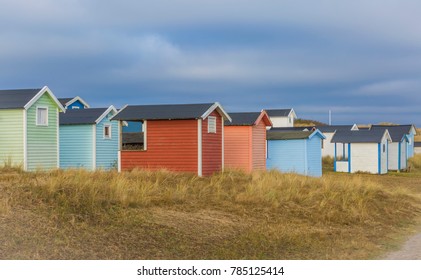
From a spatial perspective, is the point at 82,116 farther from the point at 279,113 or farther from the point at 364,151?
the point at 279,113

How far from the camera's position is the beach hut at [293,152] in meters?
34.7

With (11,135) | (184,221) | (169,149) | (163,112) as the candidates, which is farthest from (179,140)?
(184,221)

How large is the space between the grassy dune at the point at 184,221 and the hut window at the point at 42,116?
8185mm

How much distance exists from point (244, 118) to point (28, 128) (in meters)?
11.3

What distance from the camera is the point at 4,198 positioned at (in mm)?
12125

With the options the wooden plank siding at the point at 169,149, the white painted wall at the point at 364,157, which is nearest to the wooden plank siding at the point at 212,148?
the wooden plank siding at the point at 169,149

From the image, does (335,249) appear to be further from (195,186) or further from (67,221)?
(195,186)

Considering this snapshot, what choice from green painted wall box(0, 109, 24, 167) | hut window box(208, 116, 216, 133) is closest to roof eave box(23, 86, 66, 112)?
green painted wall box(0, 109, 24, 167)

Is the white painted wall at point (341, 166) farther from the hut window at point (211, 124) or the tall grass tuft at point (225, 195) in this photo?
the tall grass tuft at point (225, 195)

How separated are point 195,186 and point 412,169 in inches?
1406

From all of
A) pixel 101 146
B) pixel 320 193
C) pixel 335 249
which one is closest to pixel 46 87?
pixel 101 146

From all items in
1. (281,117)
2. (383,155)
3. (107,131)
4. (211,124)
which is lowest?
(383,155)

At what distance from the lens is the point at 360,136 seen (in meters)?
42.7
